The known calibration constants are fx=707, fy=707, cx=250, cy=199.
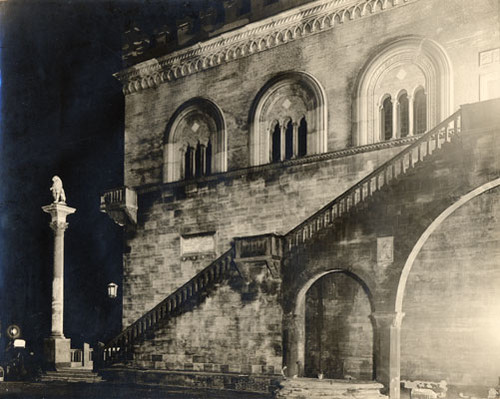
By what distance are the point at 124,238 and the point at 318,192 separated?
8410 millimetres

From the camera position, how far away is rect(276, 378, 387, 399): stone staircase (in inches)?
626

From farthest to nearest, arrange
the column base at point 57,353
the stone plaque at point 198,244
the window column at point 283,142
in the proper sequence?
the column base at point 57,353 → the stone plaque at point 198,244 → the window column at point 283,142

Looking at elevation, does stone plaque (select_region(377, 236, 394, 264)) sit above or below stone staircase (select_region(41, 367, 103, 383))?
above

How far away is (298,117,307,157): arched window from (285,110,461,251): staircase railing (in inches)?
161

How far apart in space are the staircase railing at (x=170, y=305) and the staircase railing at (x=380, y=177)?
2.38 metres

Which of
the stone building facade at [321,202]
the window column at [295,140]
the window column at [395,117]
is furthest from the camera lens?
the window column at [295,140]

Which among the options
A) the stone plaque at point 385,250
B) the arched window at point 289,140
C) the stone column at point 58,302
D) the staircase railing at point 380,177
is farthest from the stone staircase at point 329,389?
the stone column at point 58,302

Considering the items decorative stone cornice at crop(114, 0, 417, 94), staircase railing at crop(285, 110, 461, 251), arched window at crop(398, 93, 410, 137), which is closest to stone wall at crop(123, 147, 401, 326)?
A: arched window at crop(398, 93, 410, 137)

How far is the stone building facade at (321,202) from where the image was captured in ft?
57.0

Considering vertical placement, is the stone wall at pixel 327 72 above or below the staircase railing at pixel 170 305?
above

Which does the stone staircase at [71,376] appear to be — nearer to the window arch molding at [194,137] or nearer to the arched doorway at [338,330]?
the arched doorway at [338,330]

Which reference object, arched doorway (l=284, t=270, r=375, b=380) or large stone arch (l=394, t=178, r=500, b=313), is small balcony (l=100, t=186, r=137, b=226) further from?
large stone arch (l=394, t=178, r=500, b=313)

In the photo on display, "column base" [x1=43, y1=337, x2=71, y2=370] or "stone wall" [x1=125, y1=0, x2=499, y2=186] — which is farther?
"column base" [x1=43, y1=337, x2=71, y2=370]

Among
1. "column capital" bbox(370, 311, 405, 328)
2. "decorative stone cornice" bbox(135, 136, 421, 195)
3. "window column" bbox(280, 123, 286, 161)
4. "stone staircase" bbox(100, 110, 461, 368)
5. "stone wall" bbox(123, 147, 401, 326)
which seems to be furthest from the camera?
"window column" bbox(280, 123, 286, 161)
